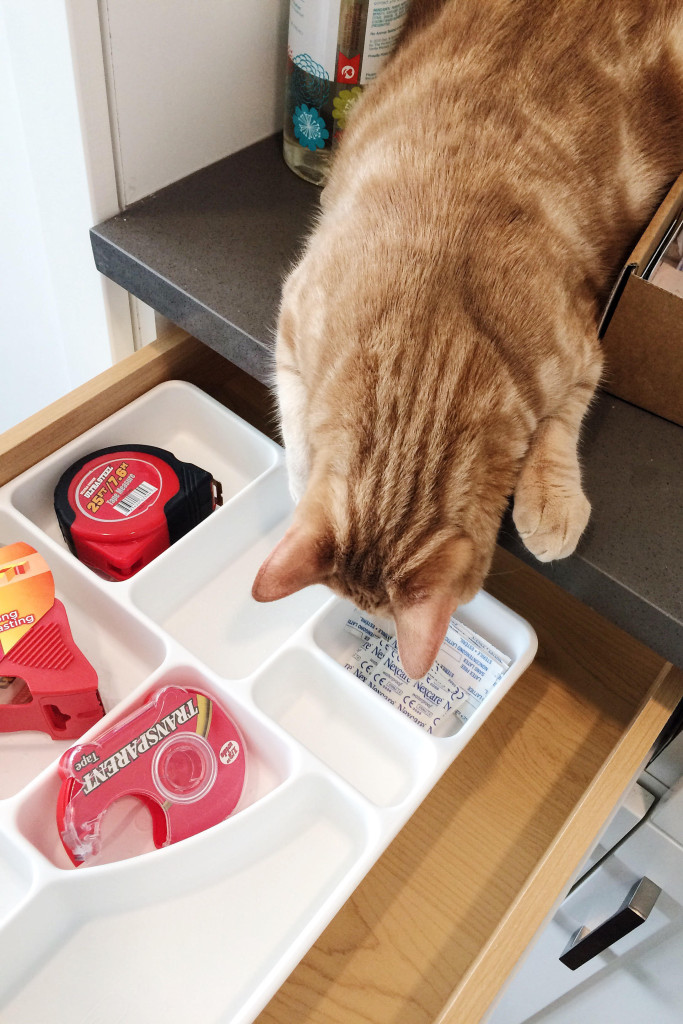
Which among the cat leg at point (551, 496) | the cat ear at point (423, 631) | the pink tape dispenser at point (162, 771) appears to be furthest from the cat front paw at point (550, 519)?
the pink tape dispenser at point (162, 771)

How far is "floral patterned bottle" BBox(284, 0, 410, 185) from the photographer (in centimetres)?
94

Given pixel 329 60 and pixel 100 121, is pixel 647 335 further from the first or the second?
pixel 100 121

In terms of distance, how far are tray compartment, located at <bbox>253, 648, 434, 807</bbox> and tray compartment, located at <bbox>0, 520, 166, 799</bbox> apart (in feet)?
0.42

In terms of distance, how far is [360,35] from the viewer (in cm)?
96

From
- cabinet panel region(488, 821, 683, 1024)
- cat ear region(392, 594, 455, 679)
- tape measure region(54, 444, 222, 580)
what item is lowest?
cabinet panel region(488, 821, 683, 1024)

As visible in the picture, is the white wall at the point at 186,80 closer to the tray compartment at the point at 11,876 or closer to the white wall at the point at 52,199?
the white wall at the point at 52,199

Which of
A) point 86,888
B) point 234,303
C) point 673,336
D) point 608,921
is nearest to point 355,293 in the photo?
point 234,303

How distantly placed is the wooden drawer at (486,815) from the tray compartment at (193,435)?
24 mm

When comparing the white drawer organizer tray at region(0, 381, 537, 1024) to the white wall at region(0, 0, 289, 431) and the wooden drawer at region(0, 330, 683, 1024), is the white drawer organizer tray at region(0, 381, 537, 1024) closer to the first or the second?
the wooden drawer at region(0, 330, 683, 1024)

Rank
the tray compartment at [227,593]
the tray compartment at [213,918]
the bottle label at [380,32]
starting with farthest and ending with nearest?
1. the bottle label at [380,32]
2. the tray compartment at [227,593]
3. the tray compartment at [213,918]

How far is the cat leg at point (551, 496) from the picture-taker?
74cm

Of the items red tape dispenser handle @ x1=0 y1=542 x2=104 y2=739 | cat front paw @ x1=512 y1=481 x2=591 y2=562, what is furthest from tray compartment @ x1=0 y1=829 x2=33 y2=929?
cat front paw @ x1=512 y1=481 x2=591 y2=562

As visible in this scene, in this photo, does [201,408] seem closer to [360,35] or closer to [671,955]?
[360,35]

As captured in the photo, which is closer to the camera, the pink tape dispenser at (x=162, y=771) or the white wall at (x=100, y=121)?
the pink tape dispenser at (x=162, y=771)
